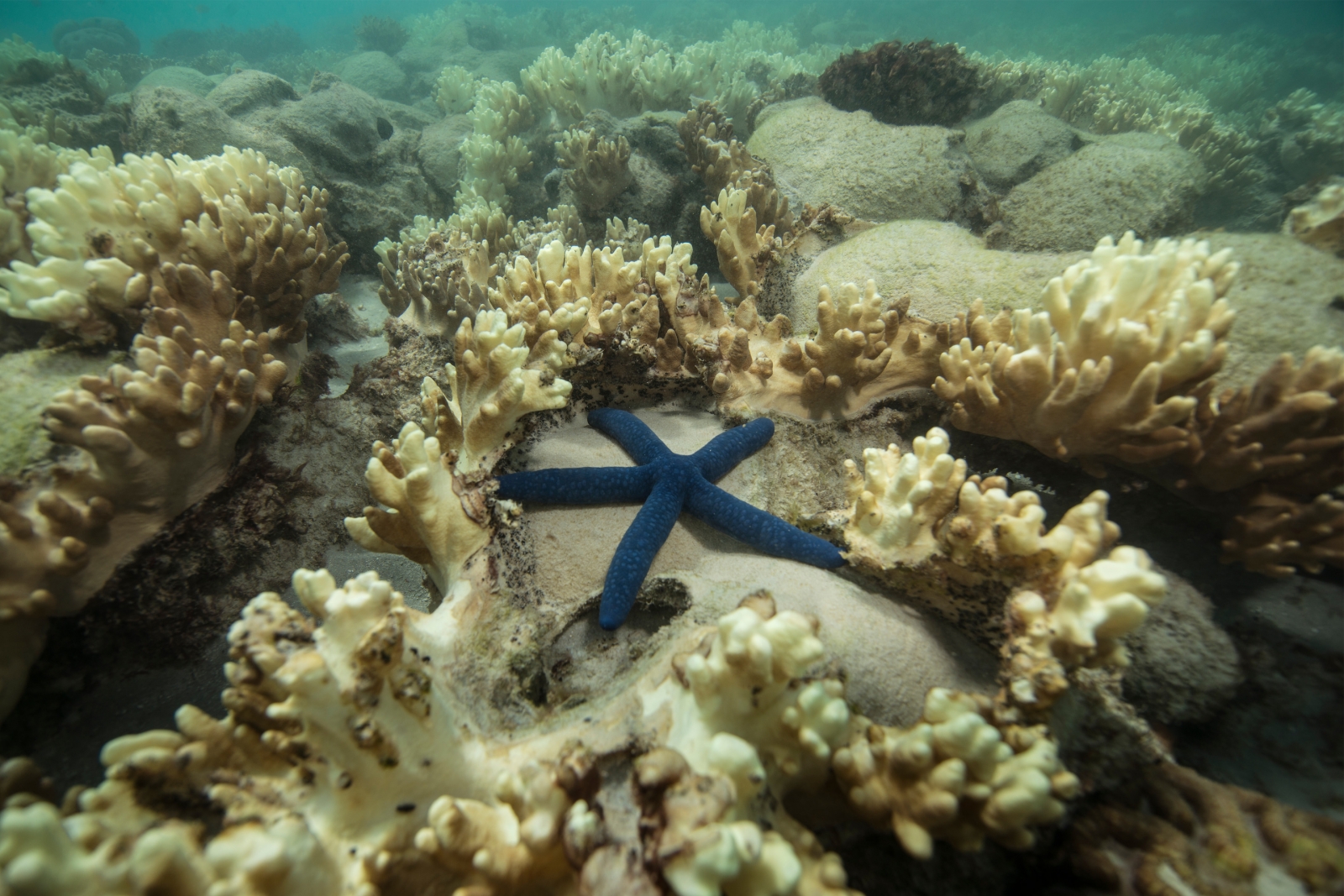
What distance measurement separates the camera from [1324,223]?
3.44 metres

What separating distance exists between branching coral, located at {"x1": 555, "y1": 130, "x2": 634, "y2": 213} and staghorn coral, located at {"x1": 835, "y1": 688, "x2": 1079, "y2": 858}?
20.9 ft

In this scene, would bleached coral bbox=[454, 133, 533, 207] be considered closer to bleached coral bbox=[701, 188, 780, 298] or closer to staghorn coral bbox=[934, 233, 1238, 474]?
bleached coral bbox=[701, 188, 780, 298]

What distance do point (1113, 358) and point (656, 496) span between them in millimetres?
2339

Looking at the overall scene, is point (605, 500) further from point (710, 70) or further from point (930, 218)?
point (710, 70)

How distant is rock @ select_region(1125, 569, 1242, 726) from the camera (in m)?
2.41

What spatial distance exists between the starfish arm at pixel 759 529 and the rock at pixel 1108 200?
414 centimetres

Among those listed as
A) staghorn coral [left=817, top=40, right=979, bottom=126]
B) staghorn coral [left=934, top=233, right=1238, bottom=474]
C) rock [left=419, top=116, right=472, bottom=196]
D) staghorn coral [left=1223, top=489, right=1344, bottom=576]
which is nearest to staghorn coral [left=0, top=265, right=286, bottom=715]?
staghorn coral [left=934, top=233, right=1238, bottom=474]

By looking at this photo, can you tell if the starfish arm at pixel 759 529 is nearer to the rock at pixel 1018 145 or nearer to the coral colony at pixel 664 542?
the coral colony at pixel 664 542

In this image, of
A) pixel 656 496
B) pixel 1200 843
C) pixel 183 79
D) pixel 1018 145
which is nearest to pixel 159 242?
pixel 656 496

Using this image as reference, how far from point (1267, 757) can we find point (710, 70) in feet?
35.9

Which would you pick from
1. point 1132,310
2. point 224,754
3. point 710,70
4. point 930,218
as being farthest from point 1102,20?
point 224,754

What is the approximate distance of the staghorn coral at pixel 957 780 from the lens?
1.58 meters

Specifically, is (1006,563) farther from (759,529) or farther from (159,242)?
(159,242)

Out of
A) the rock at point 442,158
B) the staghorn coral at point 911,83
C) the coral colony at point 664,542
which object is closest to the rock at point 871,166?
the coral colony at point 664,542
